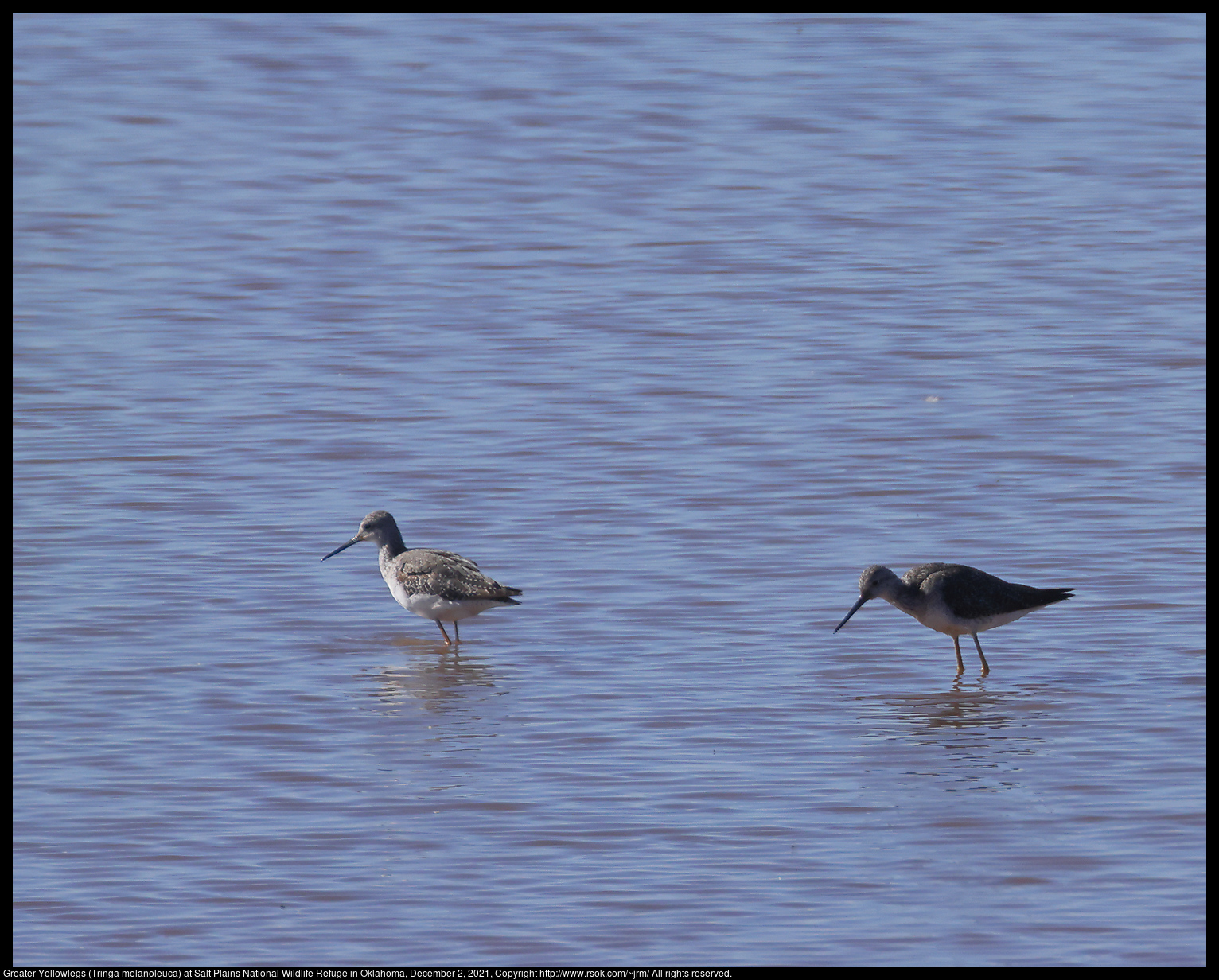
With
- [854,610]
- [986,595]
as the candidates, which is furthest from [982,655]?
[854,610]

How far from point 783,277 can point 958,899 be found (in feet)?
37.1

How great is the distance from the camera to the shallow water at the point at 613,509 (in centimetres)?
747

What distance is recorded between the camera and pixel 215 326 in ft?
55.3

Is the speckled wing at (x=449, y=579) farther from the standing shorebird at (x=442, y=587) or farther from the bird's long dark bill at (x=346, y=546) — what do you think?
the bird's long dark bill at (x=346, y=546)

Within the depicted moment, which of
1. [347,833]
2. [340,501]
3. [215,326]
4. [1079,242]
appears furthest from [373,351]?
[347,833]

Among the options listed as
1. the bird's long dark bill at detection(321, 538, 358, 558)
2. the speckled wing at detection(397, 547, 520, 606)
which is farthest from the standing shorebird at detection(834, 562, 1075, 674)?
the bird's long dark bill at detection(321, 538, 358, 558)

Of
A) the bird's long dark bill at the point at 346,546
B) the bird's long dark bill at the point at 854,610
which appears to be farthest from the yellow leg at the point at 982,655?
the bird's long dark bill at the point at 346,546

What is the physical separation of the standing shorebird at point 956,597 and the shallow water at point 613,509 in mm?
284

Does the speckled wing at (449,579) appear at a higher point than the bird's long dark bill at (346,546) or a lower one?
higher

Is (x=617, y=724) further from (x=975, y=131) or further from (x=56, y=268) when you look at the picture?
(x=975, y=131)

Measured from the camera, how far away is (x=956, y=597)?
10.6 metres

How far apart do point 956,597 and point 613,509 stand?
306cm

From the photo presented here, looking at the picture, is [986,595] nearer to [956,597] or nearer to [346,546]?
[956,597]

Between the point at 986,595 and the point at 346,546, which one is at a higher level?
the point at 986,595
